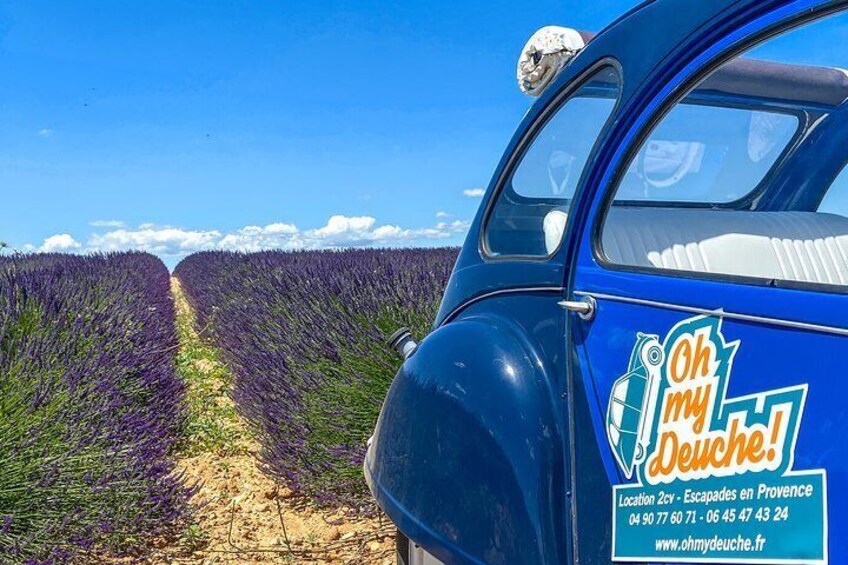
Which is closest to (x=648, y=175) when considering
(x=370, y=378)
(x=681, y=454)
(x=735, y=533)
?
(x=681, y=454)

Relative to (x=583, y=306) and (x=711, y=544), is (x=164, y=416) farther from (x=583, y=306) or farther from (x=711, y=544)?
(x=711, y=544)

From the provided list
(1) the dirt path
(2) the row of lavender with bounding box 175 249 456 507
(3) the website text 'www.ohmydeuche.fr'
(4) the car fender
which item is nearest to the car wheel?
(4) the car fender

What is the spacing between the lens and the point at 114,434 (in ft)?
12.3

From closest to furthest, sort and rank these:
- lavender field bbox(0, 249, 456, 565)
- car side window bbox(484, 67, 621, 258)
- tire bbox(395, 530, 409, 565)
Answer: car side window bbox(484, 67, 621, 258) → tire bbox(395, 530, 409, 565) → lavender field bbox(0, 249, 456, 565)

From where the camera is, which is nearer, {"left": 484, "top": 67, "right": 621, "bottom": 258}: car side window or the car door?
the car door

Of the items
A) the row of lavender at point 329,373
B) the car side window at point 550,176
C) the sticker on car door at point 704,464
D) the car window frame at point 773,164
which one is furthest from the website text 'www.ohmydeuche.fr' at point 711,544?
the row of lavender at point 329,373

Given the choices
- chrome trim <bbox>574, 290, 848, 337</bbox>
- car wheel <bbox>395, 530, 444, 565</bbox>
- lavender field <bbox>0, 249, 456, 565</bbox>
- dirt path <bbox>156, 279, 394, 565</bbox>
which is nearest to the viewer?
chrome trim <bbox>574, 290, 848, 337</bbox>

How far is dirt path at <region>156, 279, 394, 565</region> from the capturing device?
146 inches

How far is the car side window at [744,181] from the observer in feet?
6.32

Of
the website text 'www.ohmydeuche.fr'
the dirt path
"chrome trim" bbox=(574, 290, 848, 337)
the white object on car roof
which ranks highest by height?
the white object on car roof

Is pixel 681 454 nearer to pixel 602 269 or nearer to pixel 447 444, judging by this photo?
pixel 602 269

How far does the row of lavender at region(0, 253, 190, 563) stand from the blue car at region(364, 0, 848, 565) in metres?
1.54

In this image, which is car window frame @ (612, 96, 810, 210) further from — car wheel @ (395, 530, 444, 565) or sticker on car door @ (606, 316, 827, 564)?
car wheel @ (395, 530, 444, 565)

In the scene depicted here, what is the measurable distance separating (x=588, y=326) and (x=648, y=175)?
19.5 inches
